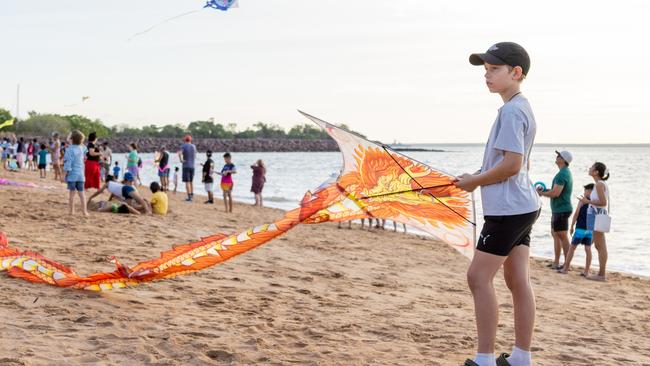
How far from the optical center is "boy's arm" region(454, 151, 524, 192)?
3.50 meters

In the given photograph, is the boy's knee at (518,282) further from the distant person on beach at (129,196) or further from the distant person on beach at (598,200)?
the distant person on beach at (129,196)

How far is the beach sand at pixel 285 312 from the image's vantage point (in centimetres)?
424

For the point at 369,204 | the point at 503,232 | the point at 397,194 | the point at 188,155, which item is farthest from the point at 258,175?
the point at 503,232

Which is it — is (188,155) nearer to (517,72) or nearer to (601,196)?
(601,196)

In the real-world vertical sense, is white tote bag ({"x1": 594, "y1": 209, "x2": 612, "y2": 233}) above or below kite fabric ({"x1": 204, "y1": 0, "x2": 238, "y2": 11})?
below

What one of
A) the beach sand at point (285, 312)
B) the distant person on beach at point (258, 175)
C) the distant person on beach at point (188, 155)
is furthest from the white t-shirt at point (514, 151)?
the distant person on beach at point (258, 175)

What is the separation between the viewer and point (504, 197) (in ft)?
11.7

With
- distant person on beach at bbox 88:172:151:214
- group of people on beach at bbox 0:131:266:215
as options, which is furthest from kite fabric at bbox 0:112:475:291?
distant person on beach at bbox 88:172:151:214

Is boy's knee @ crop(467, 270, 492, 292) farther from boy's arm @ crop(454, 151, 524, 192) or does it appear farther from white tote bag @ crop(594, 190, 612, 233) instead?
white tote bag @ crop(594, 190, 612, 233)

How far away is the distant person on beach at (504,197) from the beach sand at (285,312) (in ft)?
2.88

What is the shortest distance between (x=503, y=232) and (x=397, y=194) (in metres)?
1.20

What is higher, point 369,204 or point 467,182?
point 467,182

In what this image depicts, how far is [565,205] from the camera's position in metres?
9.60

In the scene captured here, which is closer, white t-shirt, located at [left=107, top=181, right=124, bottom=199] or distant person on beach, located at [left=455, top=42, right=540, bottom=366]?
distant person on beach, located at [left=455, top=42, right=540, bottom=366]
